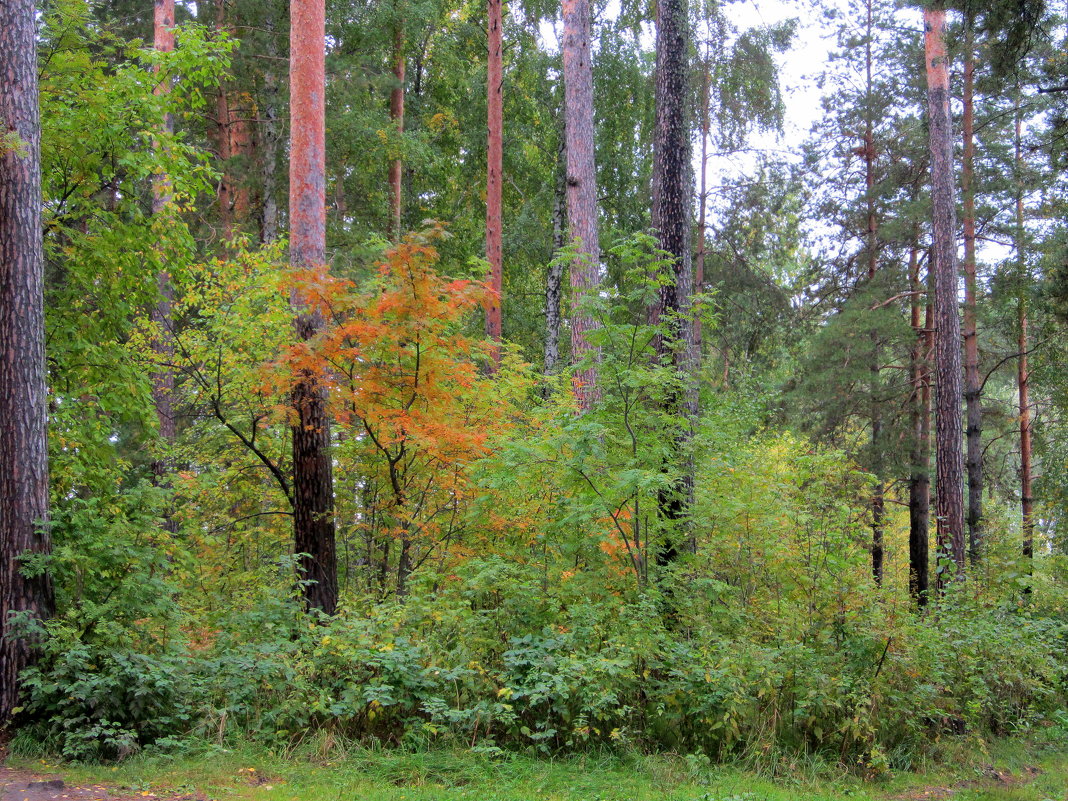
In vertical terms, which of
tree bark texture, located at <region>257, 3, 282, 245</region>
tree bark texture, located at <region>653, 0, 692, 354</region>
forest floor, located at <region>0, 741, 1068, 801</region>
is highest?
tree bark texture, located at <region>257, 3, 282, 245</region>

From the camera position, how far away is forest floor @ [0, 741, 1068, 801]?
4.77 metres

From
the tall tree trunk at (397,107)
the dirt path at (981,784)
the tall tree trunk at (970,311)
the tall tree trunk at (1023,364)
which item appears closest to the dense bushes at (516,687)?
the dirt path at (981,784)

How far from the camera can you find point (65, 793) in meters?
4.68

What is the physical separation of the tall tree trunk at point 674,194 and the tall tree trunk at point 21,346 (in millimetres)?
5378

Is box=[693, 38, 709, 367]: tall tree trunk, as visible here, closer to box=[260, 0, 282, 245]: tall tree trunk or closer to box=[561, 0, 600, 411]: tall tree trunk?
box=[561, 0, 600, 411]: tall tree trunk

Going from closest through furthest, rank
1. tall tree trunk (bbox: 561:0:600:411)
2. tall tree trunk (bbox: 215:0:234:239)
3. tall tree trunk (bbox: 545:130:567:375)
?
tall tree trunk (bbox: 561:0:600:411), tall tree trunk (bbox: 215:0:234:239), tall tree trunk (bbox: 545:130:567:375)

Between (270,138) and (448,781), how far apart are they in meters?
14.2

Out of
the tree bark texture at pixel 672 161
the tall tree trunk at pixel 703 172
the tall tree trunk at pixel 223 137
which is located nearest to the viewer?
the tree bark texture at pixel 672 161

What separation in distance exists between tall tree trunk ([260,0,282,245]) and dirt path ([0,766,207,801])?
1209 cm

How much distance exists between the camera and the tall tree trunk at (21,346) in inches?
242

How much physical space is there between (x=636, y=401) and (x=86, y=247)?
17.8ft

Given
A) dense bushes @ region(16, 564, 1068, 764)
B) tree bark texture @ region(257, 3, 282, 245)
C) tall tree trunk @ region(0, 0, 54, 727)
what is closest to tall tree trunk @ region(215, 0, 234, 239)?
tree bark texture @ region(257, 3, 282, 245)

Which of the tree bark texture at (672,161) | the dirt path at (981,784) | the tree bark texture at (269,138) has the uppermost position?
the tree bark texture at (269,138)

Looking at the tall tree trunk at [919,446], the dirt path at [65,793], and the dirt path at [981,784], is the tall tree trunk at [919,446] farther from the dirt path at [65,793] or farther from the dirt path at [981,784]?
the dirt path at [65,793]
